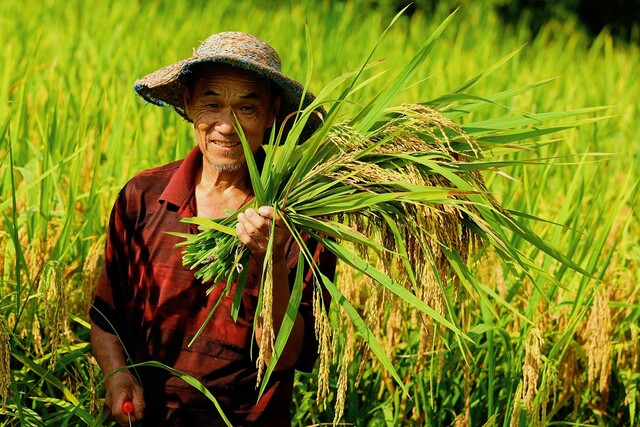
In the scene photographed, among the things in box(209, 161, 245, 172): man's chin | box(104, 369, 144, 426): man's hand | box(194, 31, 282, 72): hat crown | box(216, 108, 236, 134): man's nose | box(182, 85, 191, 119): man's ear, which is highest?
box(194, 31, 282, 72): hat crown

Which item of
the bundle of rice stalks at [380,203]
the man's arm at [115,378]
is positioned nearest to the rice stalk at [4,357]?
the man's arm at [115,378]

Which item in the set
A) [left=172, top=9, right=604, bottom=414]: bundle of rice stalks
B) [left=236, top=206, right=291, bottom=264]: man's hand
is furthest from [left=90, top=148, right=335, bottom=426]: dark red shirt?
[left=236, top=206, right=291, bottom=264]: man's hand

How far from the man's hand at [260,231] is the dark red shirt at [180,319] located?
225 mm

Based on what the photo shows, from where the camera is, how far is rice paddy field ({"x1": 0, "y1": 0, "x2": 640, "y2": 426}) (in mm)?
2137

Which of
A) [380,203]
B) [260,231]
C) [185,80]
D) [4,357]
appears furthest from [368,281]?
[4,357]

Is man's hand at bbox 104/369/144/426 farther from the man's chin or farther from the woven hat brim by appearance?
the woven hat brim

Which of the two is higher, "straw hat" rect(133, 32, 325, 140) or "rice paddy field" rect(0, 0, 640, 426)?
"straw hat" rect(133, 32, 325, 140)

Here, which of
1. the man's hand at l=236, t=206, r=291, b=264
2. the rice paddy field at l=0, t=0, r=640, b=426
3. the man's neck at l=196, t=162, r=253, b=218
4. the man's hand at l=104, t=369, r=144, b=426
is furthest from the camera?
the rice paddy field at l=0, t=0, r=640, b=426

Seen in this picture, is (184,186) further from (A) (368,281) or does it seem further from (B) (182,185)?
(A) (368,281)

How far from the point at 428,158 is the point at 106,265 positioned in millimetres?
711

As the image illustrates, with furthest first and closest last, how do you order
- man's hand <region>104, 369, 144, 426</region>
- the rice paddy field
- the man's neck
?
the rice paddy field → the man's neck → man's hand <region>104, 369, 144, 426</region>

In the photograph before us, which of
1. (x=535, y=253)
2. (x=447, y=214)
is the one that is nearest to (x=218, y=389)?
(x=447, y=214)

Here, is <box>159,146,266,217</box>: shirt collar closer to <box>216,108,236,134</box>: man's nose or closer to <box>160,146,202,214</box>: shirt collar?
<box>160,146,202,214</box>: shirt collar

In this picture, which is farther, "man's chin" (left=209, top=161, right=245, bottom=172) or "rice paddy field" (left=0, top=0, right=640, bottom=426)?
"rice paddy field" (left=0, top=0, right=640, bottom=426)
